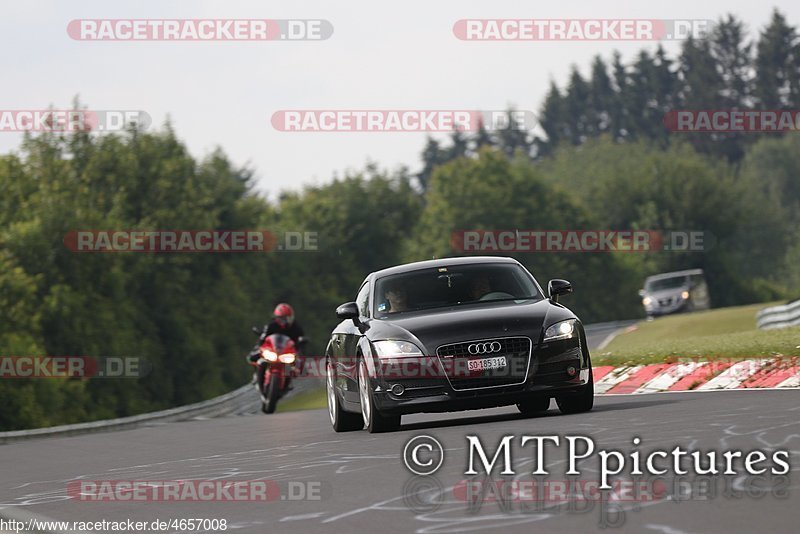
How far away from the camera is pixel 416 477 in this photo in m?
10.1

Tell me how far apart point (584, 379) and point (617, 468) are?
16.9ft

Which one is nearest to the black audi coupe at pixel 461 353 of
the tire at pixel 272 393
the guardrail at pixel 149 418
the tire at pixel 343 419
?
the tire at pixel 343 419

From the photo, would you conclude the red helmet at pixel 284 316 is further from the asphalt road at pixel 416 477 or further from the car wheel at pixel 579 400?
the car wheel at pixel 579 400

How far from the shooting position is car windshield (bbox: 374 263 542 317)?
50.1 ft

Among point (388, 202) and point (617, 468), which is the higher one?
point (388, 202)

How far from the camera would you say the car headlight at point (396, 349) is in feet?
45.9

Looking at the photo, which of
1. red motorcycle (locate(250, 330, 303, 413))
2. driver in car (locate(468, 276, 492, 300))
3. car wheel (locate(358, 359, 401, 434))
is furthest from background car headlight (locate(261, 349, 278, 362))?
car wheel (locate(358, 359, 401, 434))

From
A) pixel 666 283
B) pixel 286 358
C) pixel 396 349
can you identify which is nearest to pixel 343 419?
pixel 396 349

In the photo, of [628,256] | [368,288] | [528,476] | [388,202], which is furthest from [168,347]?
[528,476]

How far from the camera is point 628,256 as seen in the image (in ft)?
355

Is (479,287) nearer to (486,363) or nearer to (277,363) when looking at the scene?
(486,363)

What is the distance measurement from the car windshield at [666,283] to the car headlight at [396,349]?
5001 cm

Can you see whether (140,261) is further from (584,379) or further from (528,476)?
(528,476)

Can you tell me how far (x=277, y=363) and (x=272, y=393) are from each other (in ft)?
1.68
